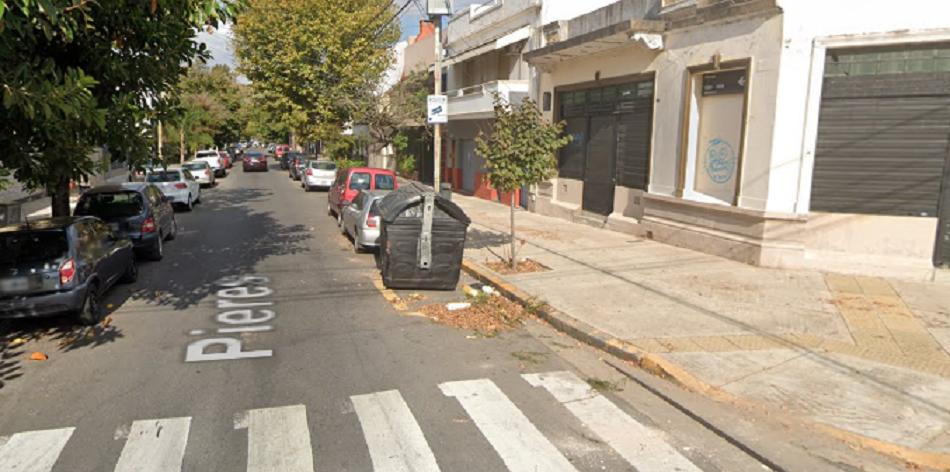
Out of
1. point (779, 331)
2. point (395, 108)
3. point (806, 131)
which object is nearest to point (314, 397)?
point (779, 331)

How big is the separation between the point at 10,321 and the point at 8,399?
10.1ft

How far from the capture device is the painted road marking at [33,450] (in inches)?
180

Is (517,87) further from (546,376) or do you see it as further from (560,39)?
(546,376)

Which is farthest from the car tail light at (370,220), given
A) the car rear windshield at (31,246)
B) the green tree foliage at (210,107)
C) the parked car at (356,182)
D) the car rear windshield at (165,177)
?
the green tree foliage at (210,107)

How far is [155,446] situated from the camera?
191 inches

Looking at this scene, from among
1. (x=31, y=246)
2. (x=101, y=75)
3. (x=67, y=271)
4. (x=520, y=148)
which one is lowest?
(x=67, y=271)

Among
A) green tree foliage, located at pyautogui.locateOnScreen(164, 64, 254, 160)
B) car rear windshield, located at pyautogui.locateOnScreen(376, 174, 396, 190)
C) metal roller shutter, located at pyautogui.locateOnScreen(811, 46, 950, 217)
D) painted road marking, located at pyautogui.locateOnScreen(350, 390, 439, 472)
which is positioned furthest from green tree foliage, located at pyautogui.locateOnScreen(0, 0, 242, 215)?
green tree foliage, located at pyautogui.locateOnScreen(164, 64, 254, 160)

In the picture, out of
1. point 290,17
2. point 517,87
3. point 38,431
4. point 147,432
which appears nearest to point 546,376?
point 147,432

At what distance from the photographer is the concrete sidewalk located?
559cm

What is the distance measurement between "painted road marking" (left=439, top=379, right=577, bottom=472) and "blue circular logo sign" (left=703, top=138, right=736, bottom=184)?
8089 millimetres

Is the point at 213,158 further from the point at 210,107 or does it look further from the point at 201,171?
the point at 210,107

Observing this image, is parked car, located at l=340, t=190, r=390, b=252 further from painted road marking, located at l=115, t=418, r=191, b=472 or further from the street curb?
painted road marking, located at l=115, t=418, r=191, b=472

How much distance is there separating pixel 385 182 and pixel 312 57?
656 inches

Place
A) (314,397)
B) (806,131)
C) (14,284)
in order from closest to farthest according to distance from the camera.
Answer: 1. (314,397)
2. (14,284)
3. (806,131)
